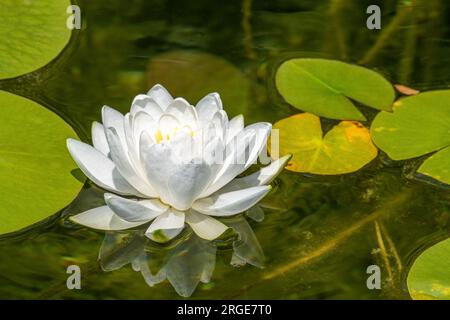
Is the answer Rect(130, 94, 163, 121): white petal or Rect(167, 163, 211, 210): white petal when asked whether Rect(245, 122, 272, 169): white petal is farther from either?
Rect(130, 94, 163, 121): white petal

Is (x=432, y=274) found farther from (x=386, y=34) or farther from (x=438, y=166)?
(x=386, y=34)

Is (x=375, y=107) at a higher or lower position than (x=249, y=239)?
higher

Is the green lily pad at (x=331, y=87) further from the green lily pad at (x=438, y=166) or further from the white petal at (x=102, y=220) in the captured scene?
the white petal at (x=102, y=220)

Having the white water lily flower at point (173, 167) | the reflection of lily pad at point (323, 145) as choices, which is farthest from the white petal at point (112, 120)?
the reflection of lily pad at point (323, 145)

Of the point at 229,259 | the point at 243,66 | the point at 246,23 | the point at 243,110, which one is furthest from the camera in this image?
the point at 246,23

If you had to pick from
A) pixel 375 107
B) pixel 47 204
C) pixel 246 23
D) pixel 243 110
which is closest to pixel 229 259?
pixel 47 204

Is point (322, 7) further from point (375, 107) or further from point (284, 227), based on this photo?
point (284, 227)
